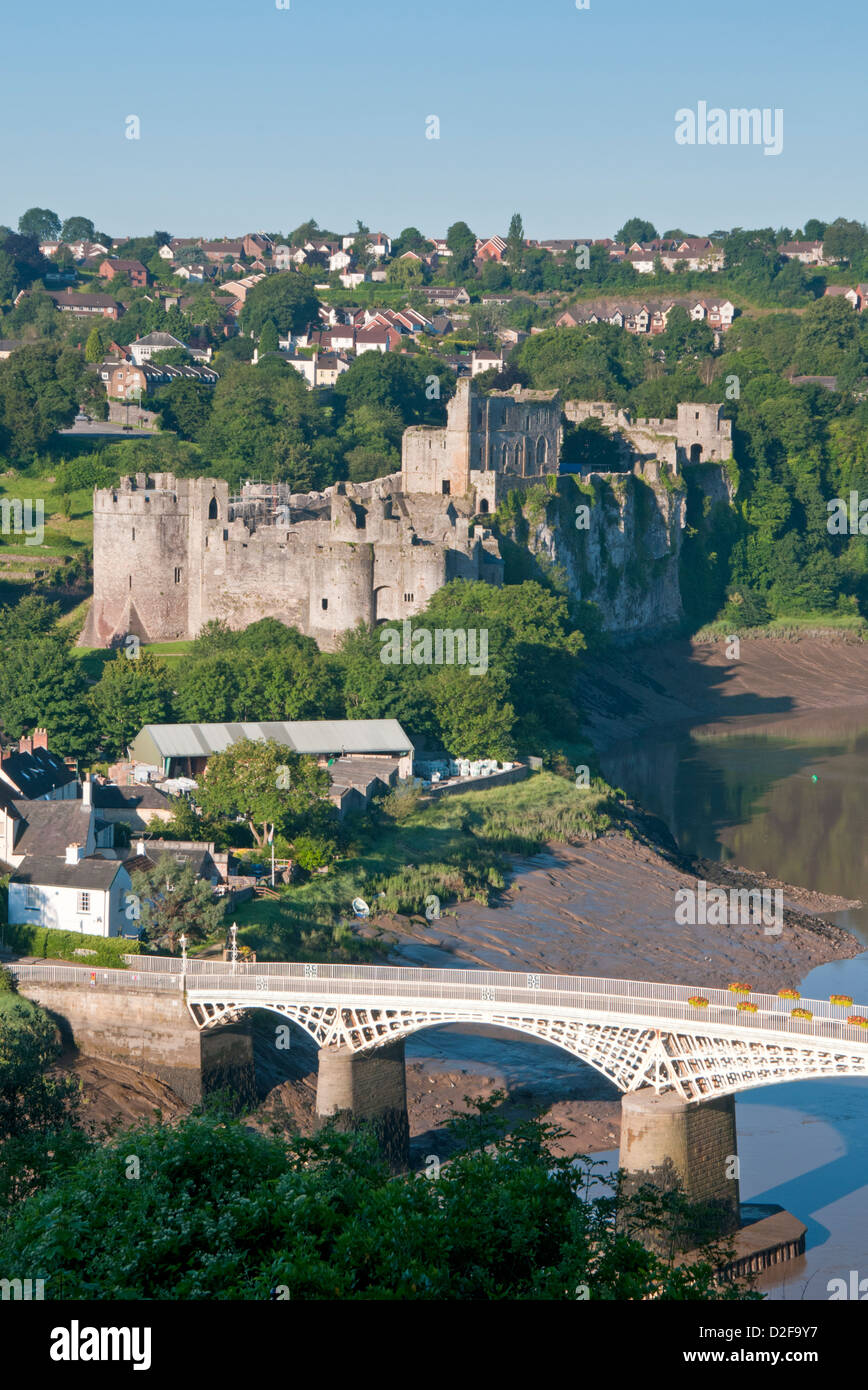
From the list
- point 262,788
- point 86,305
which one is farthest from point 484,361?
point 262,788

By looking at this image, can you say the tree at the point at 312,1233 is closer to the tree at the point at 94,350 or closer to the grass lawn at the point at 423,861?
the grass lawn at the point at 423,861

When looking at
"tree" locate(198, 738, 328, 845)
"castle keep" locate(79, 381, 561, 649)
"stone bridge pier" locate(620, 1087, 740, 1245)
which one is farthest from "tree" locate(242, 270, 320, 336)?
"stone bridge pier" locate(620, 1087, 740, 1245)

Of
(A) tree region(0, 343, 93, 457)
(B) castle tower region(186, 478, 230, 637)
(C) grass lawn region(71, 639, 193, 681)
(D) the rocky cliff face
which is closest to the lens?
(C) grass lawn region(71, 639, 193, 681)

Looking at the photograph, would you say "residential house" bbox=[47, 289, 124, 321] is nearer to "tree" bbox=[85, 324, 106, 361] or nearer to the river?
"tree" bbox=[85, 324, 106, 361]

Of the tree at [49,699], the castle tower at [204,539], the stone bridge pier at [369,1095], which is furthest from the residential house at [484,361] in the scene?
the stone bridge pier at [369,1095]

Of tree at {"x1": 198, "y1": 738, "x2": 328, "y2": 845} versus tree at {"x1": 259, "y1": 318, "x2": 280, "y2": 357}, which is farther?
tree at {"x1": 259, "y1": 318, "x2": 280, "y2": 357}
